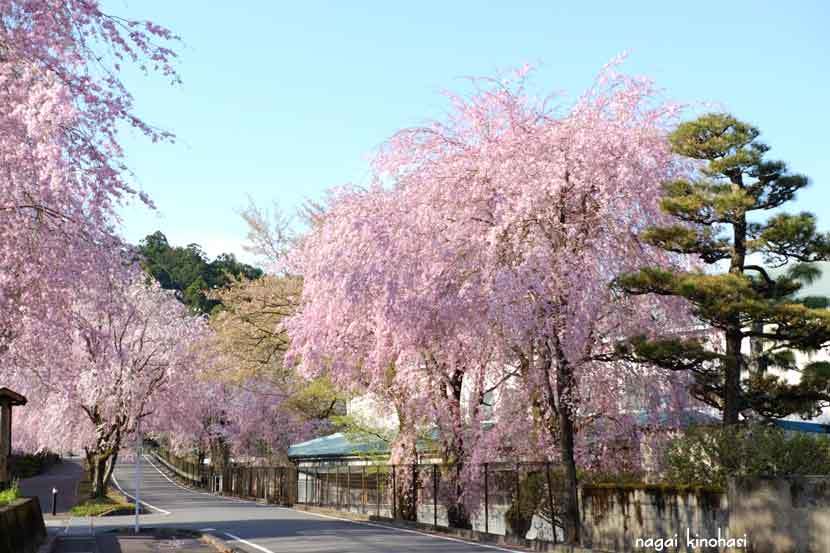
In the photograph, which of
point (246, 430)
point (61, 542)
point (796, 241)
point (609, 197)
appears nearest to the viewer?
point (796, 241)

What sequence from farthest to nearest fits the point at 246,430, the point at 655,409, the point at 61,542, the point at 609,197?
the point at 246,430 → the point at 61,542 → the point at 655,409 → the point at 609,197

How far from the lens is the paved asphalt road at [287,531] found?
20333 mm

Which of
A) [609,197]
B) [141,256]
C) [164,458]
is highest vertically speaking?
[609,197]

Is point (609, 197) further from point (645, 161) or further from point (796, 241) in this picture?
point (796, 241)

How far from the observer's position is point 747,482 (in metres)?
16.4

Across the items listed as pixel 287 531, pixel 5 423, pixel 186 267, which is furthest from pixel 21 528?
pixel 186 267

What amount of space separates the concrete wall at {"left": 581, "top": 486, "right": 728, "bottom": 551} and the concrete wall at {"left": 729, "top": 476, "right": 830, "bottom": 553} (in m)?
1.28

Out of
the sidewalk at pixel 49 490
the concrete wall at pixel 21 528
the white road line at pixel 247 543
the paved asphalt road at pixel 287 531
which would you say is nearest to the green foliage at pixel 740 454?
the paved asphalt road at pixel 287 531

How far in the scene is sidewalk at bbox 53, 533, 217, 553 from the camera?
22938 mm

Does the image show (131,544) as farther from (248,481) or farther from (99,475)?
(248,481)

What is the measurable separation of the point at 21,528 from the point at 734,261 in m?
15.5

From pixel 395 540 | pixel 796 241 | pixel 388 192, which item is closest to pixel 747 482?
pixel 796 241

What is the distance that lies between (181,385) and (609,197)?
32.0 metres

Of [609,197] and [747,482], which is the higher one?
[609,197]
